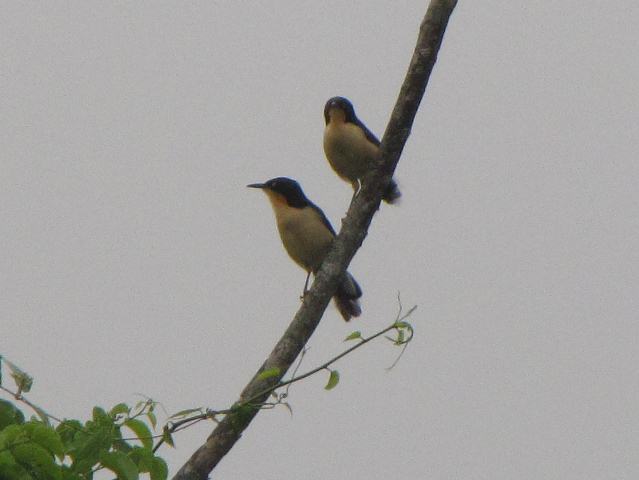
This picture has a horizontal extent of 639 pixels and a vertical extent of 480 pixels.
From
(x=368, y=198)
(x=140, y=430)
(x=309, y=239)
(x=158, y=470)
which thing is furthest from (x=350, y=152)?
(x=158, y=470)

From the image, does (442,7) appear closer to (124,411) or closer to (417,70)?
(417,70)

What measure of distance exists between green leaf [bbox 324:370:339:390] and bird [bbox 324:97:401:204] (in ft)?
10.9

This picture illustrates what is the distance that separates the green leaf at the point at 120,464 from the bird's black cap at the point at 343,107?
5.11 m

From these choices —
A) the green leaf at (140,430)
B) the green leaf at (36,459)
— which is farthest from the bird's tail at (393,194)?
the green leaf at (36,459)

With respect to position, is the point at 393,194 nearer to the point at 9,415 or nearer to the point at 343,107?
the point at 343,107

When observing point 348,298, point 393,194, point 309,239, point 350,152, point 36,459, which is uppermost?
point 350,152

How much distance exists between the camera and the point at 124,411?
4164mm

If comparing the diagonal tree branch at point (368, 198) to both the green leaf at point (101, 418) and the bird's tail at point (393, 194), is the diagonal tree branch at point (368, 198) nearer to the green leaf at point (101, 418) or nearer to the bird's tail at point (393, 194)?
the green leaf at point (101, 418)

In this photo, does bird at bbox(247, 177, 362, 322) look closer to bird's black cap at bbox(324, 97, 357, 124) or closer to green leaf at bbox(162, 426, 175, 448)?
bird's black cap at bbox(324, 97, 357, 124)

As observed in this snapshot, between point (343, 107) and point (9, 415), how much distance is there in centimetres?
528

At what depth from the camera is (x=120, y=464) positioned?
12.8ft

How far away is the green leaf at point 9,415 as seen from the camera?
12.7 feet

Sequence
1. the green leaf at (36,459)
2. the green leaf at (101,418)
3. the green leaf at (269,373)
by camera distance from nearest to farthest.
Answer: the green leaf at (36,459)
the green leaf at (101,418)
the green leaf at (269,373)

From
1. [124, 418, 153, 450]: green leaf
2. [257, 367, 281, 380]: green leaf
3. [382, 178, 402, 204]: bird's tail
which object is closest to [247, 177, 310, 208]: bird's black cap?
[382, 178, 402, 204]: bird's tail
